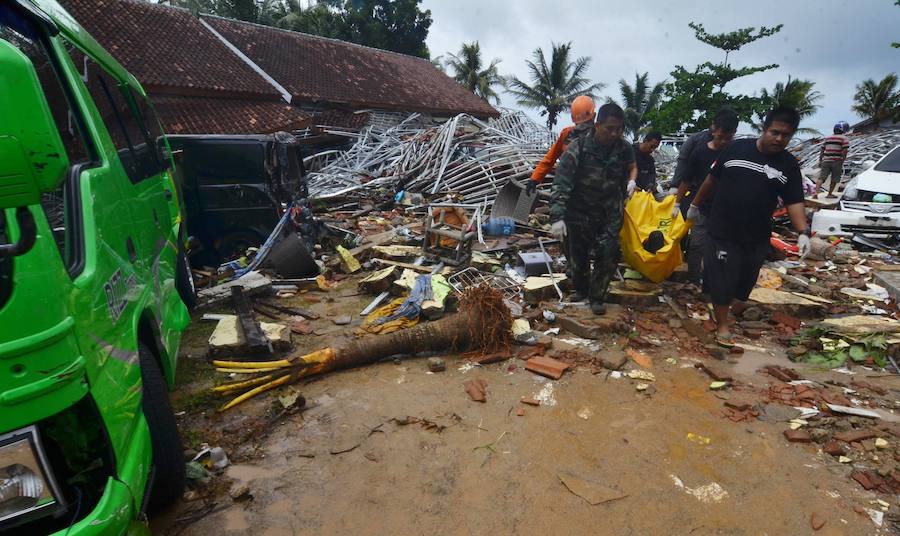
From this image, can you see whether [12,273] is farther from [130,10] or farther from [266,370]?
[130,10]

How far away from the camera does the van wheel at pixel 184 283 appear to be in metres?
4.26

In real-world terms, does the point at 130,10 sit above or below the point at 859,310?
above

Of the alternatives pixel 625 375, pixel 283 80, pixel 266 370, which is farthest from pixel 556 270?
pixel 283 80

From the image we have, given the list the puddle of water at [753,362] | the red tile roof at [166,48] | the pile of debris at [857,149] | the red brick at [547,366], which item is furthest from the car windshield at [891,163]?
the red tile roof at [166,48]

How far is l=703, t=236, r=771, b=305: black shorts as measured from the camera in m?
3.92

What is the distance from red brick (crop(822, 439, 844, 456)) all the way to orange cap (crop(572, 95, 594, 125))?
3542 millimetres

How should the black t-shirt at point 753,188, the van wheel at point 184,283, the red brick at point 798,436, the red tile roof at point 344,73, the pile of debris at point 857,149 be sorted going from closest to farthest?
the red brick at point 798,436, the black t-shirt at point 753,188, the van wheel at point 184,283, the pile of debris at point 857,149, the red tile roof at point 344,73

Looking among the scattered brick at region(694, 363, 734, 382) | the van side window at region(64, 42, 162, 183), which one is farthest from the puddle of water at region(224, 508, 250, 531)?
the scattered brick at region(694, 363, 734, 382)

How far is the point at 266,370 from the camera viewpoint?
11.3 feet

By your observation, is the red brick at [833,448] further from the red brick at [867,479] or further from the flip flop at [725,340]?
the flip flop at [725,340]

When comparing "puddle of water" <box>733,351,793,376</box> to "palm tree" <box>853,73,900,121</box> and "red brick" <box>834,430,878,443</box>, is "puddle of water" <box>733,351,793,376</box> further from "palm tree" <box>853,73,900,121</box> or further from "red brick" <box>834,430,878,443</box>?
"palm tree" <box>853,73,900,121</box>

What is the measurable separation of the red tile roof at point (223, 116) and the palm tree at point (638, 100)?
2429cm

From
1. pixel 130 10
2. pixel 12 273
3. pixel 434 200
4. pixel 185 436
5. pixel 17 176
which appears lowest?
pixel 185 436

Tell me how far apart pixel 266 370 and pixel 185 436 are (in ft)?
2.40
